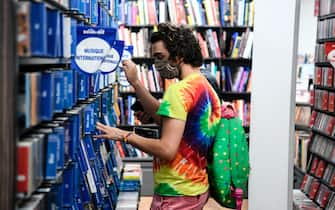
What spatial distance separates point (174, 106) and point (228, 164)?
1.39 feet

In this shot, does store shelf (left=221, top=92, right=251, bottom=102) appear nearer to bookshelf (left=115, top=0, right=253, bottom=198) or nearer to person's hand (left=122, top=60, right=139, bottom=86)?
bookshelf (left=115, top=0, right=253, bottom=198)

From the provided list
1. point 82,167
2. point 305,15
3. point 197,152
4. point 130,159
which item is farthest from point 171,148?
point 305,15

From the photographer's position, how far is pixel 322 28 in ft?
21.4

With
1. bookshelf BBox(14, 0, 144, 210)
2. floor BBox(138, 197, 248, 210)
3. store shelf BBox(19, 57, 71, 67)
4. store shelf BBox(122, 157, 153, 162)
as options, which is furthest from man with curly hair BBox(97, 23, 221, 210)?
store shelf BBox(122, 157, 153, 162)

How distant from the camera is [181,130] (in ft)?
8.49

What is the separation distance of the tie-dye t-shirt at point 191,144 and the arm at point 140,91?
16.5 inches

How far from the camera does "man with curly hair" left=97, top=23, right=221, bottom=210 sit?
8.53ft

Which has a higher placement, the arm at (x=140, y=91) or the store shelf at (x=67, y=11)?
the store shelf at (x=67, y=11)

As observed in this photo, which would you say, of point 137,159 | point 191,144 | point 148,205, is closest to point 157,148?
point 191,144

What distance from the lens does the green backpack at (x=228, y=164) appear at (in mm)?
2789

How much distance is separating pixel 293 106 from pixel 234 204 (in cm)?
238

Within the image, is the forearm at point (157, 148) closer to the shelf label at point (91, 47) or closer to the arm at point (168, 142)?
the arm at point (168, 142)

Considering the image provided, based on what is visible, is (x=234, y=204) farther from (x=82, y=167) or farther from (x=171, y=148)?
(x=82, y=167)

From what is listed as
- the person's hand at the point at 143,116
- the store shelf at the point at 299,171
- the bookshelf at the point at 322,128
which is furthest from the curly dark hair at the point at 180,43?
the store shelf at the point at 299,171
